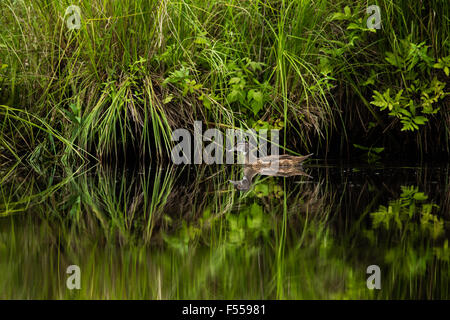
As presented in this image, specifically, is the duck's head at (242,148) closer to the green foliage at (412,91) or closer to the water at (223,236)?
the water at (223,236)

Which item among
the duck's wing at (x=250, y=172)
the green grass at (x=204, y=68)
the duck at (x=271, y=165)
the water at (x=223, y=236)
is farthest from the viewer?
the green grass at (x=204, y=68)

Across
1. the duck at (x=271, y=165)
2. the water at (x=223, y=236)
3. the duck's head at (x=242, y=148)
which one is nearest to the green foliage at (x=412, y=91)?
the water at (x=223, y=236)

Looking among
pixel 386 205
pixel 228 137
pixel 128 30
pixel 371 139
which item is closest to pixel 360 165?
pixel 371 139

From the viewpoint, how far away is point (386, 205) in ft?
10.7

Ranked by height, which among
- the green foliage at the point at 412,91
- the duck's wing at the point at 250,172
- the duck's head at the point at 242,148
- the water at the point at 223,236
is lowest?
the water at the point at 223,236

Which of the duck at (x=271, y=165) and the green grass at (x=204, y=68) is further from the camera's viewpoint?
the green grass at (x=204, y=68)

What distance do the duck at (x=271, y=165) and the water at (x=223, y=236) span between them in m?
0.18

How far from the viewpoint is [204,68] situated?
5.11 m

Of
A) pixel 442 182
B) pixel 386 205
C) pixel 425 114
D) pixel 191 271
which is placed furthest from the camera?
pixel 425 114

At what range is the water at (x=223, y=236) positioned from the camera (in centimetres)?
209

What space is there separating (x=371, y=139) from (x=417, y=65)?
2.52 feet

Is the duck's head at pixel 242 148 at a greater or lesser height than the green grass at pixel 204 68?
lesser
